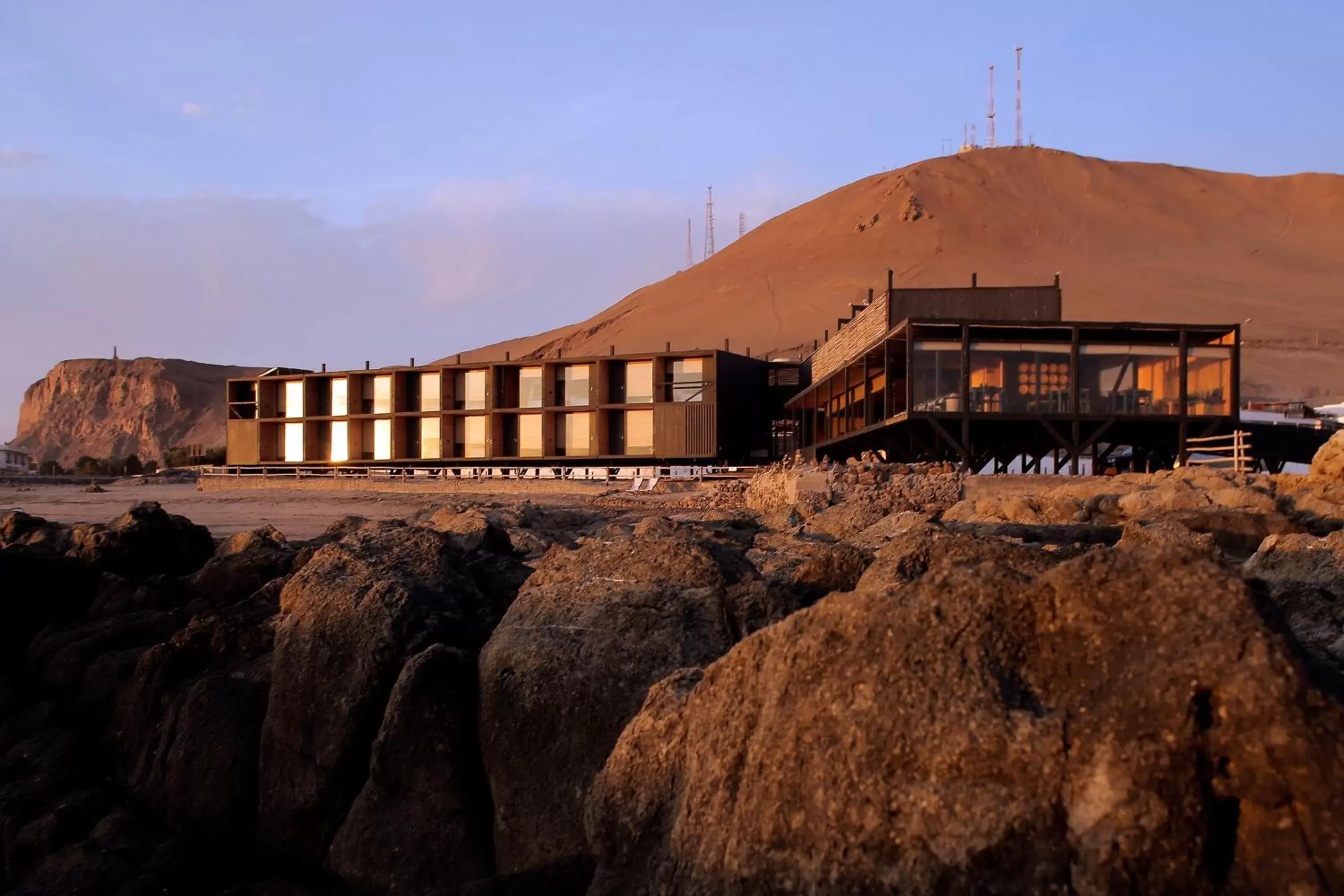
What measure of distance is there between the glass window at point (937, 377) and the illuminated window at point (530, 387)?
21603 millimetres

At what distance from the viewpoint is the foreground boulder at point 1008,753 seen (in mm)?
2928

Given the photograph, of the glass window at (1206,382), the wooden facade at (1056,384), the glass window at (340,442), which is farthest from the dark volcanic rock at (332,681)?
the glass window at (340,442)

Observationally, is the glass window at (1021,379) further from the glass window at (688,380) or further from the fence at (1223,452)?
the glass window at (688,380)

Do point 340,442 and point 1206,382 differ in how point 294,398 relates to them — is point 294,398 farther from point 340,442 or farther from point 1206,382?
point 1206,382

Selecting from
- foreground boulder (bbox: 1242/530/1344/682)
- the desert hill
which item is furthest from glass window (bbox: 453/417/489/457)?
the desert hill

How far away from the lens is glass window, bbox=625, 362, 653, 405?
138 feet

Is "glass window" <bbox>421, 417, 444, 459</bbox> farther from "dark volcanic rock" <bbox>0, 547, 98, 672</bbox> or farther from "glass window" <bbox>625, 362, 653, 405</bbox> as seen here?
"dark volcanic rock" <bbox>0, 547, 98, 672</bbox>

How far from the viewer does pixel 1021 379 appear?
25.5m

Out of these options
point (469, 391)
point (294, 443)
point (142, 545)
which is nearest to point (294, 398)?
point (294, 443)

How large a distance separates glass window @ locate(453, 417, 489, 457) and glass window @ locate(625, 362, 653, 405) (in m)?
6.41

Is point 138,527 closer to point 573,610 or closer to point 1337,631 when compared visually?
point 573,610

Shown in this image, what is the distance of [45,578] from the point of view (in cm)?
1184

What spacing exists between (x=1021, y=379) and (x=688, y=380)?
17.8 m

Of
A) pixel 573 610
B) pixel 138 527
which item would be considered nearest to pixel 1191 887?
pixel 573 610
